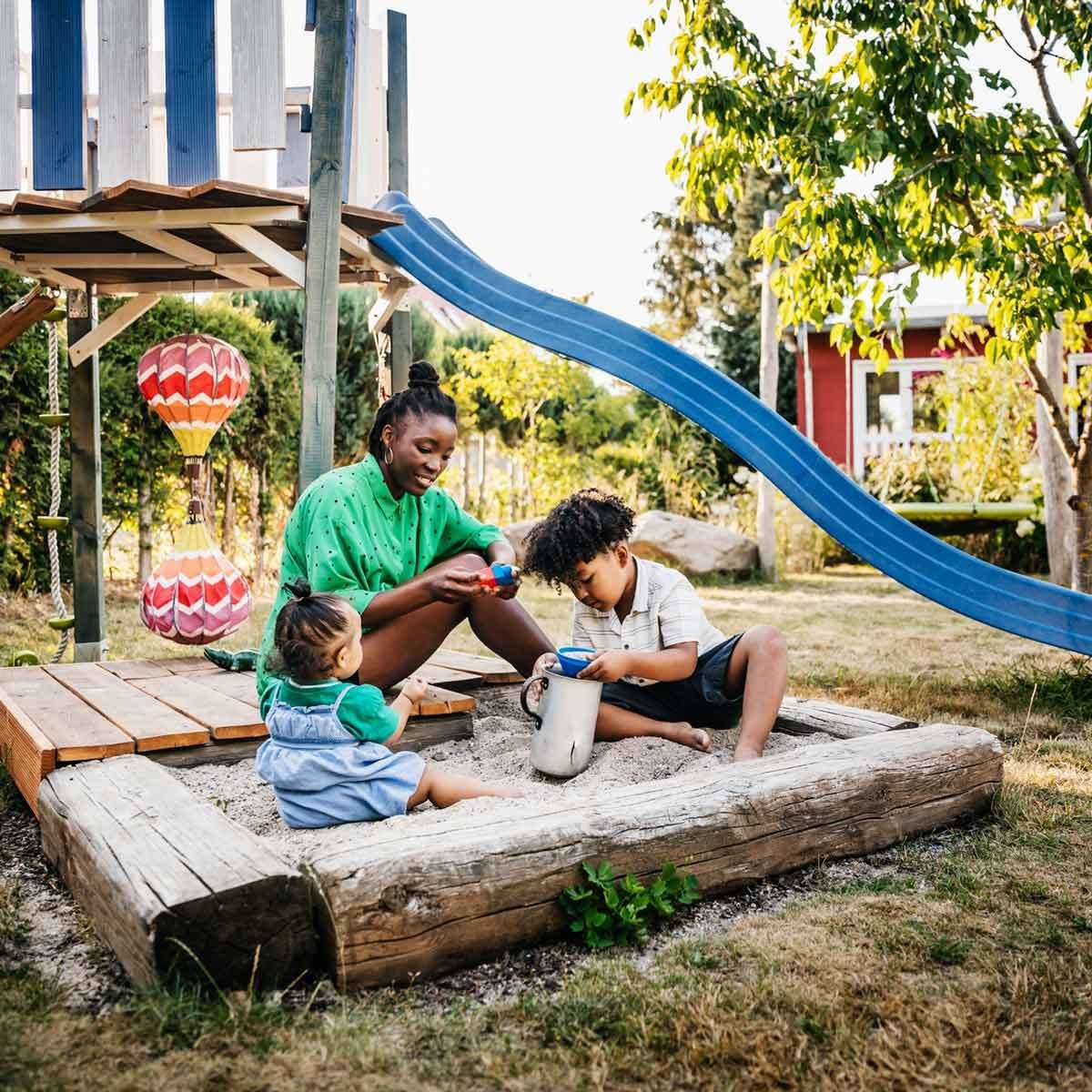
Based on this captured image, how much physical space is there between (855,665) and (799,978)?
3799mm

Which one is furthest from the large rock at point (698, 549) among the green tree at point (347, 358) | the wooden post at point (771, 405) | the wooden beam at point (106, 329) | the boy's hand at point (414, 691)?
the boy's hand at point (414, 691)

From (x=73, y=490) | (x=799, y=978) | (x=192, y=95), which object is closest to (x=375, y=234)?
(x=192, y=95)

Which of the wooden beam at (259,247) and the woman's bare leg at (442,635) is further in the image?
the wooden beam at (259,247)

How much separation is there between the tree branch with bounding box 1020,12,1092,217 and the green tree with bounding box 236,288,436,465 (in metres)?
6.57

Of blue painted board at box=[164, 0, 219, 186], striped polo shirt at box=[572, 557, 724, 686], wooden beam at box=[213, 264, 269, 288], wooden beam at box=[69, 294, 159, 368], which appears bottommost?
striped polo shirt at box=[572, 557, 724, 686]

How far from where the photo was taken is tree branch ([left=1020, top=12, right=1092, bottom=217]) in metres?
4.52

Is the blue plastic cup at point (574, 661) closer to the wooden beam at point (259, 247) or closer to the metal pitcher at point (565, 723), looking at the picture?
the metal pitcher at point (565, 723)

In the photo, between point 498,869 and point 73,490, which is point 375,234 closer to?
point 73,490

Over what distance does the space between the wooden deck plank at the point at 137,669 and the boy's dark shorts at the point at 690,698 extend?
185cm

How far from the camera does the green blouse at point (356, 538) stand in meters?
2.93

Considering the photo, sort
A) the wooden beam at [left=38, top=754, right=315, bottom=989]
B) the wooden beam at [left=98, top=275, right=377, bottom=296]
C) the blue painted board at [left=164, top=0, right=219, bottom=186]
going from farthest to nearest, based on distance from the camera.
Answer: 1. the wooden beam at [left=98, top=275, right=377, bottom=296]
2. the blue painted board at [left=164, top=0, right=219, bottom=186]
3. the wooden beam at [left=38, top=754, right=315, bottom=989]

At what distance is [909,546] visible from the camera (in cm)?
348

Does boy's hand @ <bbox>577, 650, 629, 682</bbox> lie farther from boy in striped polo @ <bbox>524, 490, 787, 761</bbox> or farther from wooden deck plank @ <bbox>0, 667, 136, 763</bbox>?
wooden deck plank @ <bbox>0, 667, 136, 763</bbox>

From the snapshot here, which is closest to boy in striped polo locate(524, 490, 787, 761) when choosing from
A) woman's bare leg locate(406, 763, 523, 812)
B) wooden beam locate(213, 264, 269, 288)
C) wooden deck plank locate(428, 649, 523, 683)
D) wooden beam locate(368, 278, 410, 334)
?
woman's bare leg locate(406, 763, 523, 812)
